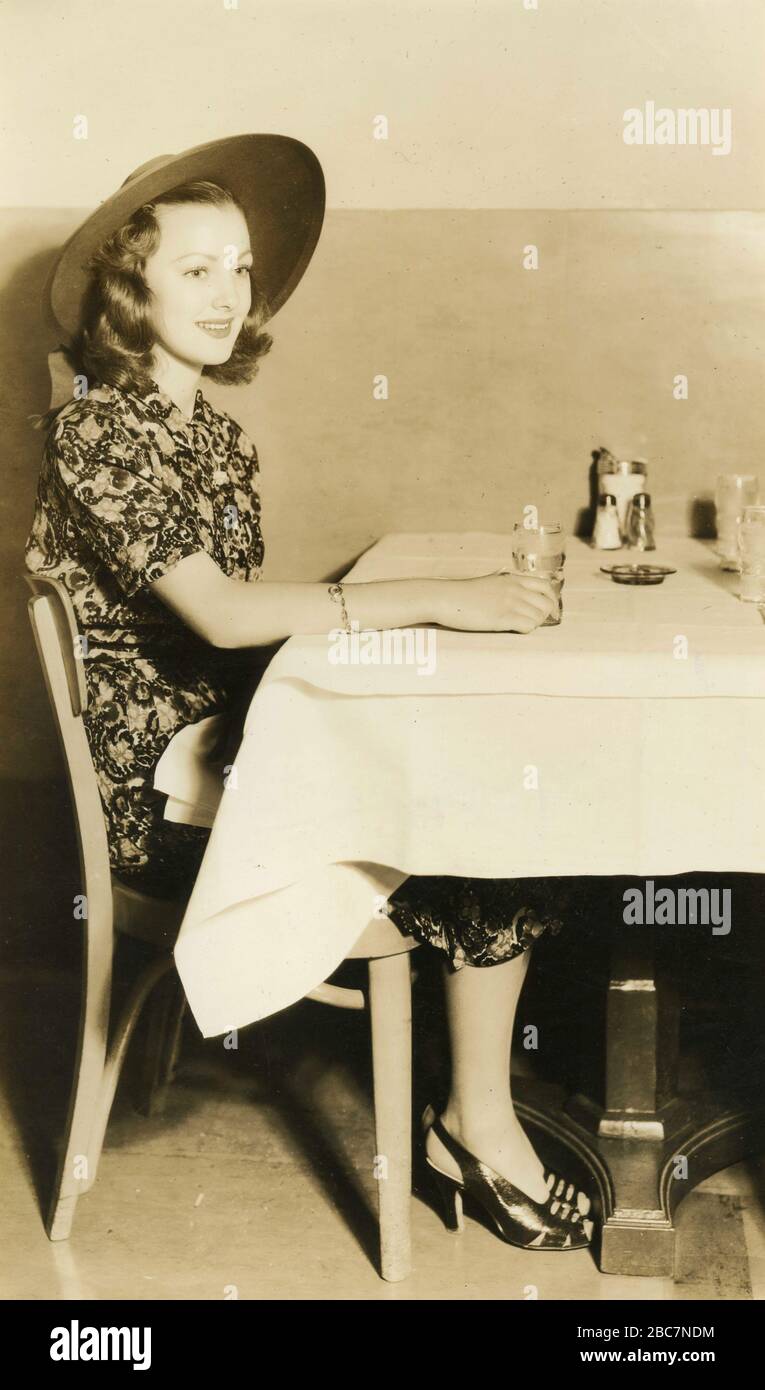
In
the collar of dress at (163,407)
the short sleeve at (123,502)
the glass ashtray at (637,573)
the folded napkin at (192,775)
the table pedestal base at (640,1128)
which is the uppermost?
the collar of dress at (163,407)

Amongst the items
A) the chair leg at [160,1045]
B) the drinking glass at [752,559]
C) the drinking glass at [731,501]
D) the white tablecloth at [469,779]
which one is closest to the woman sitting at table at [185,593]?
the white tablecloth at [469,779]

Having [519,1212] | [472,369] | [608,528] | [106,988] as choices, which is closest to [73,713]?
[106,988]

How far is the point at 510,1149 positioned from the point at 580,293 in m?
1.48

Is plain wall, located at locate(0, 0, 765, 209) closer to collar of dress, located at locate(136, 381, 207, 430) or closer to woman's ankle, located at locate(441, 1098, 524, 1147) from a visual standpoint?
collar of dress, located at locate(136, 381, 207, 430)

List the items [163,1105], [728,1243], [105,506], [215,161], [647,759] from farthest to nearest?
[163,1105]
[215,161]
[728,1243]
[105,506]
[647,759]

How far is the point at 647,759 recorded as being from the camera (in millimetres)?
1408

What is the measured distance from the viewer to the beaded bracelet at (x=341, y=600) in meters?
1.54

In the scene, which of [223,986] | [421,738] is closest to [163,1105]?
[223,986]

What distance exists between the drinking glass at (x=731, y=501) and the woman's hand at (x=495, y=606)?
76cm

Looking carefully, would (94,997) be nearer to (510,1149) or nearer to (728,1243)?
(510,1149)

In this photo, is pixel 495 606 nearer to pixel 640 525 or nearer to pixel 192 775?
pixel 192 775

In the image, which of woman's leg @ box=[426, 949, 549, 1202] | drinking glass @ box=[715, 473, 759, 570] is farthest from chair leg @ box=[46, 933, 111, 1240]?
drinking glass @ box=[715, 473, 759, 570]

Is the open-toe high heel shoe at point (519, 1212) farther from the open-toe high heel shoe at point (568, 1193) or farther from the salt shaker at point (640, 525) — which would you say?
the salt shaker at point (640, 525)

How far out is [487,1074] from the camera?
5.70ft
